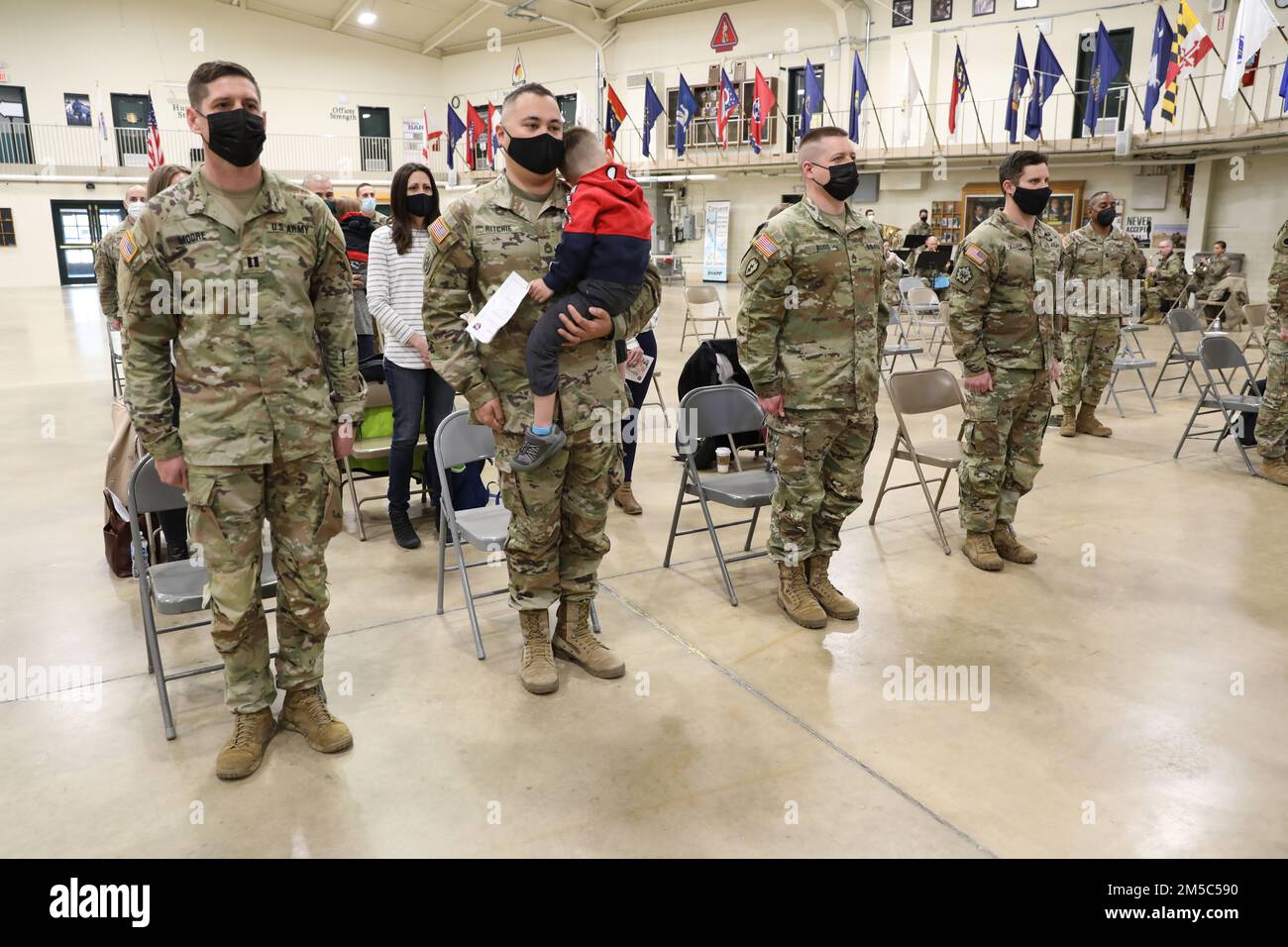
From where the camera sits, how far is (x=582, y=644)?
319 cm

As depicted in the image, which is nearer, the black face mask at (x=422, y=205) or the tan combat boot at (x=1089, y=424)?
the black face mask at (x=422, y=205)

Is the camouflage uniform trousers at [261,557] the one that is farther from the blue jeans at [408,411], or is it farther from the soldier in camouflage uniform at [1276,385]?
the soldier in camouflage uniform at [1276,385]

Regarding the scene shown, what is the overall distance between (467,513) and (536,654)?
2.58 feet

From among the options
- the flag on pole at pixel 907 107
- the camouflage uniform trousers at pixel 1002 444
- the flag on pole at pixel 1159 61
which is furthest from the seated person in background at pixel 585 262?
the flag on pole at pixel 907 107

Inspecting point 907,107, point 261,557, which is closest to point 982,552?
point 261,557

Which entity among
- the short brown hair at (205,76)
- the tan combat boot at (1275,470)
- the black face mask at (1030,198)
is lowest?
the tan combat boot at (1275,470)

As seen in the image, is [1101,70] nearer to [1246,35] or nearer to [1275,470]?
[1246,35]

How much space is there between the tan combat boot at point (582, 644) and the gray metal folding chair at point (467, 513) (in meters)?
0.09

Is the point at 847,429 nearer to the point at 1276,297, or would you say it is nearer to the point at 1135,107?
the point at 1276,297

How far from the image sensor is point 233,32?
22.7 meters

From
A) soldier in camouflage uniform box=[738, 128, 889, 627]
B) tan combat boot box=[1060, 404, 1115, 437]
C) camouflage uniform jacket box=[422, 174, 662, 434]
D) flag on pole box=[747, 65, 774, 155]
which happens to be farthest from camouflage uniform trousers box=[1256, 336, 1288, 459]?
flag on pole box=[747, 65, 774, 155]

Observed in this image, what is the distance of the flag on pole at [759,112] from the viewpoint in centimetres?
1703
